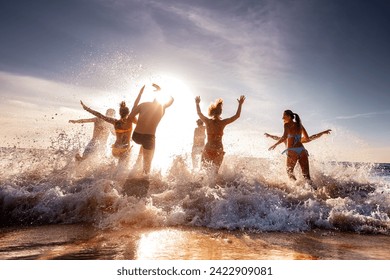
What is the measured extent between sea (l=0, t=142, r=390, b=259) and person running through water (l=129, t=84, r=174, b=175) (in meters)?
0.55

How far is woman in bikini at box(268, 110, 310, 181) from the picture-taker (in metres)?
7.32

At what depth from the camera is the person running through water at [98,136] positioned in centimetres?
791

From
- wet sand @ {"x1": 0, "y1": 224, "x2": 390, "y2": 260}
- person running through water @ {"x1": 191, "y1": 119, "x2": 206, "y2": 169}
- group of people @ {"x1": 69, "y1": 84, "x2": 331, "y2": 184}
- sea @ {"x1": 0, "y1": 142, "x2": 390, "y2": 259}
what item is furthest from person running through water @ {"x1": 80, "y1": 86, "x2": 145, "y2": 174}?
person running through water @ {"x1": 191, "y1": 119, "x2": 206, "y2": 169}

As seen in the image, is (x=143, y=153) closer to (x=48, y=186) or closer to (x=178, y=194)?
(x=178, y=194)

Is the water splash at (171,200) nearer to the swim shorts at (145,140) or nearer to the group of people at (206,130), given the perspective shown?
the group of people at (206,130)

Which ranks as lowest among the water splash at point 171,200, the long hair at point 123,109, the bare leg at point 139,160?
the water splash at point 171,200

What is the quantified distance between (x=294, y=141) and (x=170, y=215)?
3.82 metres

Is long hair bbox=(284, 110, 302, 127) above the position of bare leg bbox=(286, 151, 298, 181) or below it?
above

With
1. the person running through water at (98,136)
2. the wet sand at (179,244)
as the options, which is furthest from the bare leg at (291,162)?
the person running through water at (98,136)

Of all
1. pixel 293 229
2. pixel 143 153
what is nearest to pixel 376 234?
pixel 293 229

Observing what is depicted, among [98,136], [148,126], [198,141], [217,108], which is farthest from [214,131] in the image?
[198,141]

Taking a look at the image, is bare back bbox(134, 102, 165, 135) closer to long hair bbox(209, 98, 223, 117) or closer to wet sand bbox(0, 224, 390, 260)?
long hair bbox(209, 98, 223, 117)

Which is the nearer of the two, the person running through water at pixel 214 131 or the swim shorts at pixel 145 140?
the swim shorts at pixel 145 140

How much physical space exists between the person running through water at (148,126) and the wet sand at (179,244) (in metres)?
2.30
